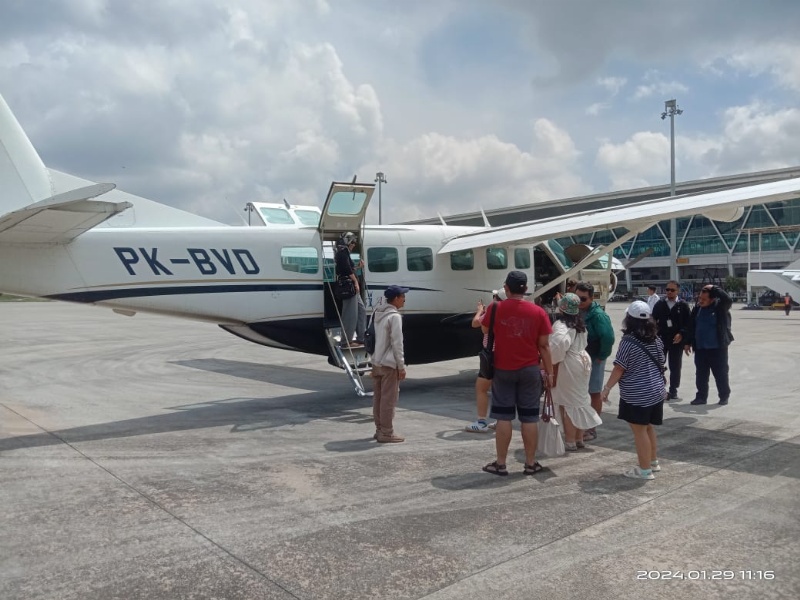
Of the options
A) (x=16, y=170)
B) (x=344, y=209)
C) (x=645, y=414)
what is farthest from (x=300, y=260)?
(x=645, y=414)

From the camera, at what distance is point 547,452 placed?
20.4ft

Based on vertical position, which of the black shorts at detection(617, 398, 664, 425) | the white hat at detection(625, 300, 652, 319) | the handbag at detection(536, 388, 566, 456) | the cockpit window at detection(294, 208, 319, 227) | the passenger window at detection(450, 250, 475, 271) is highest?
the cockpit window at detection(294, 208, 319, 227)

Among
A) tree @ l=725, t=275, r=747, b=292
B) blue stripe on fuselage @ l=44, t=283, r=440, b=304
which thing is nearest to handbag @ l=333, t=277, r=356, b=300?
blue stripe on fuselage @ l=44, t=283, r=440, b=304

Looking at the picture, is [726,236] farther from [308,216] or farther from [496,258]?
[308,216]

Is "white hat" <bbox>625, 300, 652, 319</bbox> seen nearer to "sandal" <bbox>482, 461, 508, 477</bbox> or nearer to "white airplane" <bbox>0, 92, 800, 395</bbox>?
"sandal" <bbox>482, 461, 508, 477</bbox>

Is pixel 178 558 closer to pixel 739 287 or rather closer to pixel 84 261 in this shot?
pixel 84 261

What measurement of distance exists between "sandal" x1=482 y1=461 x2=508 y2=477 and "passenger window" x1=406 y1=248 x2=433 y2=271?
575cm

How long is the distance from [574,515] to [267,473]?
2.93 m

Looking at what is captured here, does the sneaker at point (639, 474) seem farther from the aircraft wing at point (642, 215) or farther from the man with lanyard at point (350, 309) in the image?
the man with lanyard at point (350, 309)

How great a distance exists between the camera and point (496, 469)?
590 centimetres

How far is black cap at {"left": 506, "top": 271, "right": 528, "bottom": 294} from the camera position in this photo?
5809 mm

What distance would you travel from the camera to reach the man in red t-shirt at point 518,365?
19.1 ft

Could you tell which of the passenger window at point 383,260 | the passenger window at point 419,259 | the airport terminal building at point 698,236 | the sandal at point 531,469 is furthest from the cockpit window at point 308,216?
the airport terminal building at point 698,236
